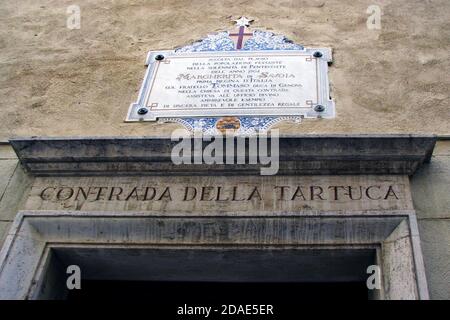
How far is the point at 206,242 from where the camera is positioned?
3609mm

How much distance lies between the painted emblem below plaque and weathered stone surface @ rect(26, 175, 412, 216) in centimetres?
49

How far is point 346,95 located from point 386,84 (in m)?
0.33

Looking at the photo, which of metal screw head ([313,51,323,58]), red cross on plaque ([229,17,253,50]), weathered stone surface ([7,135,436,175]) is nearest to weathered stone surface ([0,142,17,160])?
weathered stone surface ([7,135,436,175])

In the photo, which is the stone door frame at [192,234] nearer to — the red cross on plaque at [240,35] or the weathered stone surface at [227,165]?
the weathered stone surface at [227,165]

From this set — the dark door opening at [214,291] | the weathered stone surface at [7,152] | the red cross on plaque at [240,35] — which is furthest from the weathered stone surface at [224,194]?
the red cross on plaque at [240,35]

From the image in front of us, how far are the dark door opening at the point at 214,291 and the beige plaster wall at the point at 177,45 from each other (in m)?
1.01

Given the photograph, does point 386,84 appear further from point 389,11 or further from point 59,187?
point 59,187

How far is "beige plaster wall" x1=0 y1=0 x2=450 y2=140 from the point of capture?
4.31 metres

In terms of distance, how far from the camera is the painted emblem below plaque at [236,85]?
13.9 ft

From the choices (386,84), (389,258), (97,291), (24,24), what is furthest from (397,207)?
(24,24)

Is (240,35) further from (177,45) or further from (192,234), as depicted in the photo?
(192,234)

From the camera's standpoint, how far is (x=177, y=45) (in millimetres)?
5047
